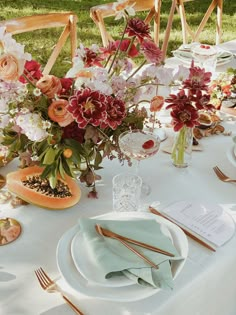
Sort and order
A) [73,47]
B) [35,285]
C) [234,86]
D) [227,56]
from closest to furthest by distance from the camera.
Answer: [35,285], [234,86], [227,56], [73,47]

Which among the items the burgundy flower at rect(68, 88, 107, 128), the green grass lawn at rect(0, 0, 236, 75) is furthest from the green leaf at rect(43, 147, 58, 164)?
the green grass lawn at rect(0, 0, 236, 75)

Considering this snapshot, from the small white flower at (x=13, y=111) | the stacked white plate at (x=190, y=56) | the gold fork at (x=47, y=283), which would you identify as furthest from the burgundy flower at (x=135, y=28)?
the stacked white plate at (x=190, y=56)

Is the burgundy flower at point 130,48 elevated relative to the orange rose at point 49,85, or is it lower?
elevated

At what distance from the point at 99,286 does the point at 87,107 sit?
14.5 inches

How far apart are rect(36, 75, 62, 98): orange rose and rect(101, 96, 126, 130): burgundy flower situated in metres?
0.12

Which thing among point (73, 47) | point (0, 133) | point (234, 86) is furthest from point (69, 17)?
point (0, 133)

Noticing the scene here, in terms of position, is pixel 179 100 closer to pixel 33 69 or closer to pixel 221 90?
pixel 33 69

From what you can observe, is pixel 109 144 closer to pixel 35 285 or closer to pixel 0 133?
pixel 0 133

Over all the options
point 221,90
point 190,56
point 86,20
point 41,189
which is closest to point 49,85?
point 41,189

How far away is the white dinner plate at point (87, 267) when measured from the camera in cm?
90

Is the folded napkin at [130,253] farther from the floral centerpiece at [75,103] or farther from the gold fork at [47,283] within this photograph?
the floral centerpiece at [75,103]

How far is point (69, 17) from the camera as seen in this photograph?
2.22m

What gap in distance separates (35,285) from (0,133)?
0.38m

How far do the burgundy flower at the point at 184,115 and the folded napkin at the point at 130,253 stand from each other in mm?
277
